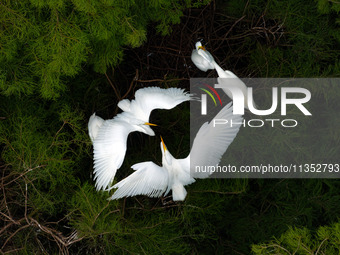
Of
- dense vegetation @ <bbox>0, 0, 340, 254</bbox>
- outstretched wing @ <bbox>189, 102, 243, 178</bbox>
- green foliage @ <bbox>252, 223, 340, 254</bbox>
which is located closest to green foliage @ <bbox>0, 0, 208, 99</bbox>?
dense vegetation @ <bbox>0, 0, 340, 254</bbox>

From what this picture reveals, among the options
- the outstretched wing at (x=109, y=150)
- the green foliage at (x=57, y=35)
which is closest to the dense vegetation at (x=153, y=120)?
the green foliage at (x=57, y=35)

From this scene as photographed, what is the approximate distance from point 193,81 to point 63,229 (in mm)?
548

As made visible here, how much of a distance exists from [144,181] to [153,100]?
191 mm

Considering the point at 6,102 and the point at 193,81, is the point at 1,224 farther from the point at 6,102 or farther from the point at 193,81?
the point at 193,81

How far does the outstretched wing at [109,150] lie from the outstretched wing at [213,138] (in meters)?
0.16

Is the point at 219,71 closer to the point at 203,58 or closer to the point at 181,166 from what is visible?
the point at 203,58

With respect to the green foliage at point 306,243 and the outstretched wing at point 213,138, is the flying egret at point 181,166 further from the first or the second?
the green foliage at point 306,243

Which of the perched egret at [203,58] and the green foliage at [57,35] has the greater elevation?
the green foliage at [57,35]

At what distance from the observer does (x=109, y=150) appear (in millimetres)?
1015

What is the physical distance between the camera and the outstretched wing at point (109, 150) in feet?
3.29

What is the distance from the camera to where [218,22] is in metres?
1.34

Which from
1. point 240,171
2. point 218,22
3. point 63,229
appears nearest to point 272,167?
point 240,171

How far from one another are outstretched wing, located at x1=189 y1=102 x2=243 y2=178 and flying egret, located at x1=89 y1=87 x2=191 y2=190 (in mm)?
93

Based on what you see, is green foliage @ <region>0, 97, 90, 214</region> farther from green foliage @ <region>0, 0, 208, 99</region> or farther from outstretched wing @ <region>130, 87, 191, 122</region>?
outstretched wing @ <region>130, 87, 191, 122</region>
